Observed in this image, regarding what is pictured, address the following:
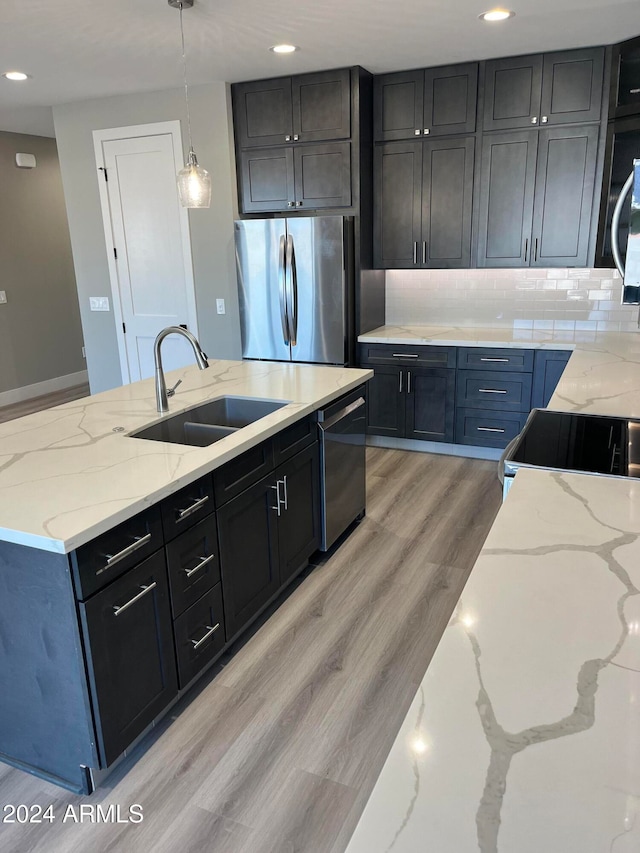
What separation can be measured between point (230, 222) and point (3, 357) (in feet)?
10.1

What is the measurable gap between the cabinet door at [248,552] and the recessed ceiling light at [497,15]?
260 cm

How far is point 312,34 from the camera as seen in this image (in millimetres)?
3414

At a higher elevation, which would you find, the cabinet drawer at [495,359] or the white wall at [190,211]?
the white wall at [190,211]

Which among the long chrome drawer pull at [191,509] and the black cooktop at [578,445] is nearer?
the black cooktop at [578,445]

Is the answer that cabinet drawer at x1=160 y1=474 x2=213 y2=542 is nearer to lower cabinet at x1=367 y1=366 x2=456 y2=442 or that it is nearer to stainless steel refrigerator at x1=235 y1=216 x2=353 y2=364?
stainless steel refrigerator at x1=235 y1=216 x2=353 y2=364

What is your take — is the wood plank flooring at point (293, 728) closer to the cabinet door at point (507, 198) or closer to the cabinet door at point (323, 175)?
the cabinet door at point (507, 198)

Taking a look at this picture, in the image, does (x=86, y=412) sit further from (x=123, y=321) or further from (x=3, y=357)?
(x=3, y=357)

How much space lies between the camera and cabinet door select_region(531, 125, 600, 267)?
13.1ft

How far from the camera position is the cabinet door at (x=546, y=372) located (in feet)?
13.5

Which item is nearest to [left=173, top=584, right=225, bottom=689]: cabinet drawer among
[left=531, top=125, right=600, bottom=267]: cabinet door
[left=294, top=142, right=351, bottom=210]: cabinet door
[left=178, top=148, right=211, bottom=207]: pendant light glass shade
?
[left=178, top=148, right=211, bottom=207]: pendant light glass shade

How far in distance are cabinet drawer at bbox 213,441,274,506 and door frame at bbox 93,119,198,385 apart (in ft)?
9.05

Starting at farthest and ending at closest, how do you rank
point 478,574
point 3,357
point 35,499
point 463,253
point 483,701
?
1. point 3,357
2. point 463,253
3. point 35,499
4. point 478,574
5. point 483,701

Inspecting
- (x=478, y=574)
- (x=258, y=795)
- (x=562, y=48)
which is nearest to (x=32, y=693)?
(x=258, y=795)

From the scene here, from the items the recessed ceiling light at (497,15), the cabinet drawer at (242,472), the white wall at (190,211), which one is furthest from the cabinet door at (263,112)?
the cabinet drawer at (242,472)
